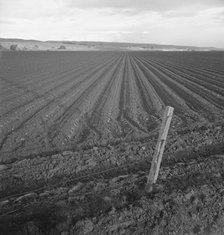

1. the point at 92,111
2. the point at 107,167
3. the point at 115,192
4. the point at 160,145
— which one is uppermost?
the point at 160,145

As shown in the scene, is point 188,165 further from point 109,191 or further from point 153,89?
point 153,89

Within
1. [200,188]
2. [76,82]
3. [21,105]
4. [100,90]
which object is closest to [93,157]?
[200,188]

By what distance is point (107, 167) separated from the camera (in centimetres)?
684

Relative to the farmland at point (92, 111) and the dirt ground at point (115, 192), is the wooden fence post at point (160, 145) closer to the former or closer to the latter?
the dirt ground at point (115, 192)

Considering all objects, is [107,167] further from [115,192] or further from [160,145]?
[160,145]

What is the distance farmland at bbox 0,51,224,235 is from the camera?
4.57 m

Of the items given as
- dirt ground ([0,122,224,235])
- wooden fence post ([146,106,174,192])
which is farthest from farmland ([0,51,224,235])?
wooden fence post ([146,106,174,192])

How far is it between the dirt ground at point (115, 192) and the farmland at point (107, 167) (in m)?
0.02

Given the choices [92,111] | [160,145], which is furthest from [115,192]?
[92,111]

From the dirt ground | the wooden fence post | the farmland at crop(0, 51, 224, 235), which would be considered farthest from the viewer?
the wooden fence post

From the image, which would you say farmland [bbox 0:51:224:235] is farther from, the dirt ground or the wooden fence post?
the wooden fence post

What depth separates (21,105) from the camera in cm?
1384

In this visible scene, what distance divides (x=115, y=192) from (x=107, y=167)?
1.49 metres

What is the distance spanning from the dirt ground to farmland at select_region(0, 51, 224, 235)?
2 cm
